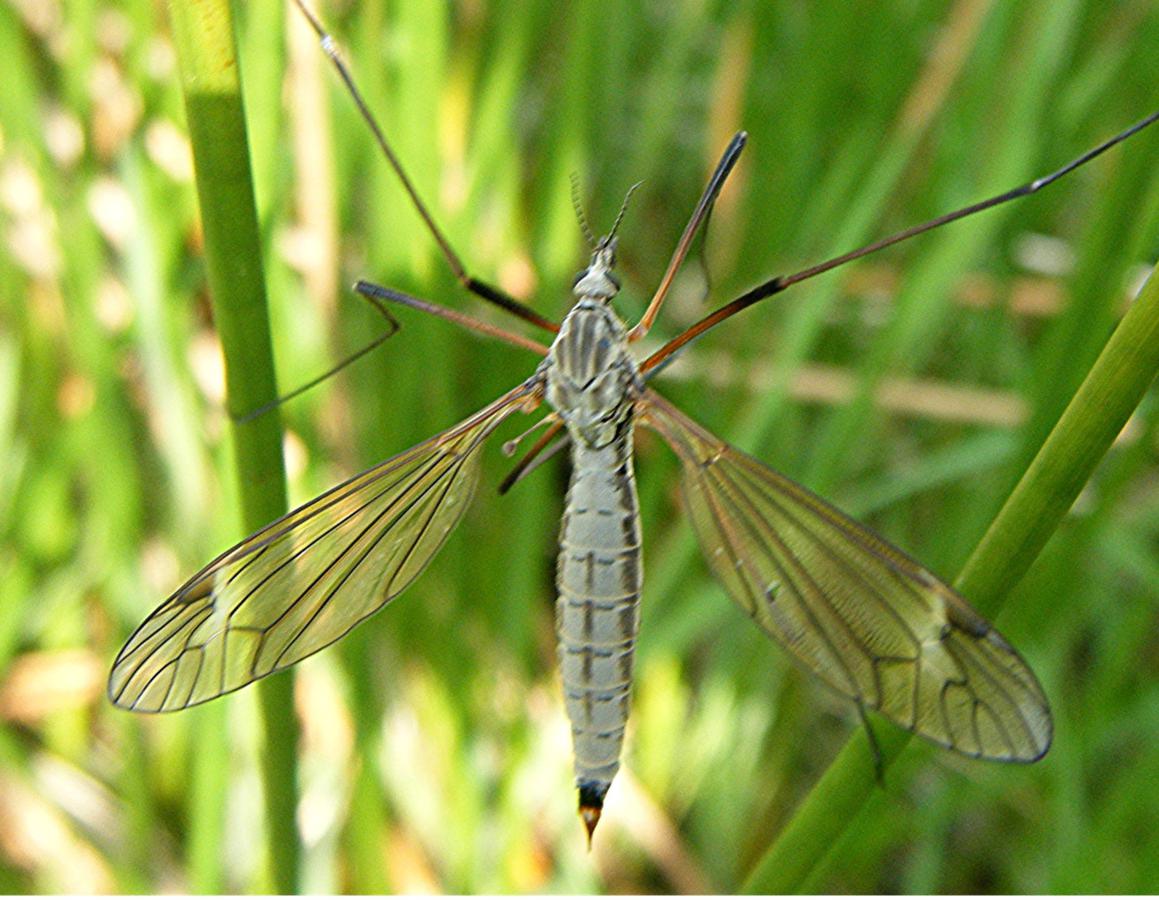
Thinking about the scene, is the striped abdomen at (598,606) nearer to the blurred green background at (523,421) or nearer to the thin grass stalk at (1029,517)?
the thin grass stalk at (1029,517)

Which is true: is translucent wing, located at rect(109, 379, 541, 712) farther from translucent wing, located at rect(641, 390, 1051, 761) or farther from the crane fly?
translucent wing, located at rect(641, 390, 1051, 761)

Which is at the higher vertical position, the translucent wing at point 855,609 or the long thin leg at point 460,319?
the long thin leg at point 460,319

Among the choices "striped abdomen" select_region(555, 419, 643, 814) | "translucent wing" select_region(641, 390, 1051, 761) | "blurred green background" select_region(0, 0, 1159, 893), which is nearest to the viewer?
"translucent wing" select_region(641, 390, 1051, 761)

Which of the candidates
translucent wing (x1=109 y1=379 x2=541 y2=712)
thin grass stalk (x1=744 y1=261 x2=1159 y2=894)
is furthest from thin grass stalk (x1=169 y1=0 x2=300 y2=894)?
thin grass stalk (x1=744 y1=261 x2=1159 y2=894)

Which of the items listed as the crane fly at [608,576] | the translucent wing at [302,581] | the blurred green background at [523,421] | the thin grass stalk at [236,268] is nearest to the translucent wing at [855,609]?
the crane fly at [608,576]

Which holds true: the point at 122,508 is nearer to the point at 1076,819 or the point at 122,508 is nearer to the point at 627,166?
the point at 627,166

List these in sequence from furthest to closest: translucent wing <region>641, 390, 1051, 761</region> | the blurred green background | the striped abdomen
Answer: the blurred green background → the striped abdomen → translucent wing <region>641, 390, 1051, 761</region>
